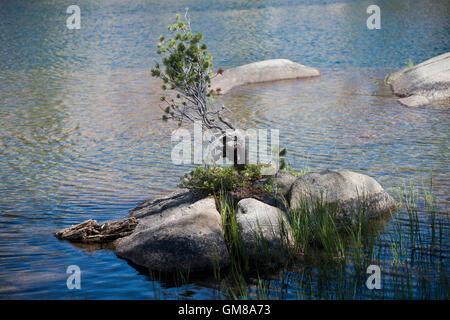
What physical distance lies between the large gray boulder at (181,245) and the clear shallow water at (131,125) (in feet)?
1.06

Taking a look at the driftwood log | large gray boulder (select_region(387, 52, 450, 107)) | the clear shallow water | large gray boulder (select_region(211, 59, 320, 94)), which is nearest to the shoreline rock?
the driftwood log

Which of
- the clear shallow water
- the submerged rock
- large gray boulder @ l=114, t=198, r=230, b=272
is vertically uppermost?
the clear shallow water

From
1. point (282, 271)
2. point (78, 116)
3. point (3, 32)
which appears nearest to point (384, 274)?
point (282, 271)

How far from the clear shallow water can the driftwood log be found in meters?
0.24

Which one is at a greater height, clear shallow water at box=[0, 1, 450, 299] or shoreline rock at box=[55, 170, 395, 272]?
clear shallow water at box=[0, 1, 450, 299]

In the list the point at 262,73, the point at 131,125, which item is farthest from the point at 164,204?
the point at 262,73

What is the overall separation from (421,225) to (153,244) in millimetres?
4115

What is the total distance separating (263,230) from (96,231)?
2593 mm

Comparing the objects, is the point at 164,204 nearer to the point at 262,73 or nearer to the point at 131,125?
the point at 131,125

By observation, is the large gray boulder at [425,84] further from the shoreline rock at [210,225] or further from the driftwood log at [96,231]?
the driftwood log at [96,231]

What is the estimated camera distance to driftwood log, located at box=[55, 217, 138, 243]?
831cm

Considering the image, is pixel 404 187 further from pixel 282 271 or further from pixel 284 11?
pixel 284 11

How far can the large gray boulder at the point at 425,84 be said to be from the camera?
57.6 feet

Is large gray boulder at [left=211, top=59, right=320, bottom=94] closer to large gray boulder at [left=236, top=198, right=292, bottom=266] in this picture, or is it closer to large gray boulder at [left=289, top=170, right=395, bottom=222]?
large gray boulder at [left=289, top=170, right=395, bottom=222]
